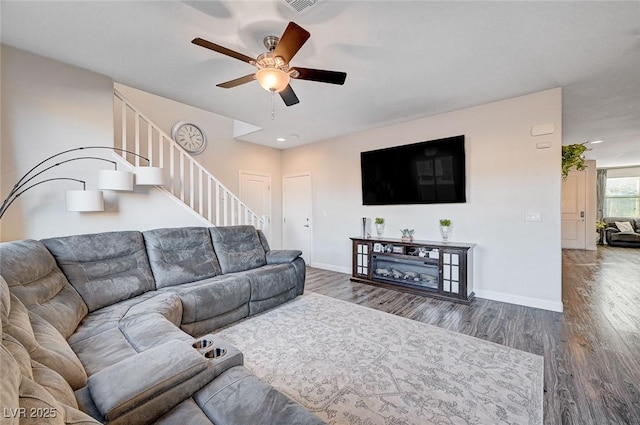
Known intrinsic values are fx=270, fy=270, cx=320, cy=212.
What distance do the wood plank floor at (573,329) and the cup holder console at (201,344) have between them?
200 cm

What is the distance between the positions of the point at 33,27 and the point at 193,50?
3.91 ft

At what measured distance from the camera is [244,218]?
470 centimetres

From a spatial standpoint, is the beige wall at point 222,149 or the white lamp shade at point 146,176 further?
the beige wall at point 222,149

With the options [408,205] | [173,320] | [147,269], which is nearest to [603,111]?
[408,205]

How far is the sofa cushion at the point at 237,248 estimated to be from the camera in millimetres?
3320

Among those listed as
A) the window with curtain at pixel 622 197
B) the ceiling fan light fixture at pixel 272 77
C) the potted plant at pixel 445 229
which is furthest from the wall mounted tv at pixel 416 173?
the window with curtain at pixel 622 197

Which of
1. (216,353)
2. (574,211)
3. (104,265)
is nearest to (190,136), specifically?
(104,265)


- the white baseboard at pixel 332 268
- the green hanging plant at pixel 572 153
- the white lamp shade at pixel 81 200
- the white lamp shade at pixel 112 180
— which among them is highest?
the green hanging plant at pixel 572 153

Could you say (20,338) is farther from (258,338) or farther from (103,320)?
(258,338)

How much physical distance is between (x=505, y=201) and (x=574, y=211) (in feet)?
19.7

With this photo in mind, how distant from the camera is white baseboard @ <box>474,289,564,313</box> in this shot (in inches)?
125

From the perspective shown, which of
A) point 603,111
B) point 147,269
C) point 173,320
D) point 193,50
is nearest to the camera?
point 173,320

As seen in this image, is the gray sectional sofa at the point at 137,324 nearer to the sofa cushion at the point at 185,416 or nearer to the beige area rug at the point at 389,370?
the sofa cushion at the point at 185,416

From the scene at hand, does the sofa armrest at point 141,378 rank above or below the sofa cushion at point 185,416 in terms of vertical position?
above
